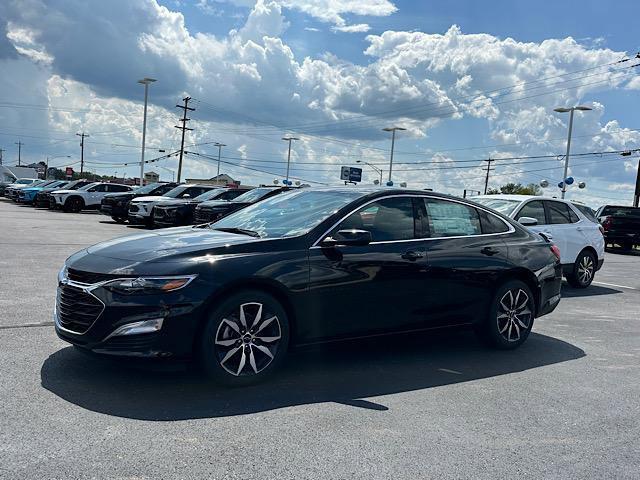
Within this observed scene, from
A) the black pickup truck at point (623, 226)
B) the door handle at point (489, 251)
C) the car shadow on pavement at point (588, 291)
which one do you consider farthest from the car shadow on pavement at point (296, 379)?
the black pickup truck at point (623, 226)

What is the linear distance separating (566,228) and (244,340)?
8.17 metres

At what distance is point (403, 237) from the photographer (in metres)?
5.54

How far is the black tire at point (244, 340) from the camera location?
4.41m

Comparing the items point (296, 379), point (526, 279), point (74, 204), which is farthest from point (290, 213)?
point (74, 204)

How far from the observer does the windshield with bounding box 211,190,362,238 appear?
5.13 m

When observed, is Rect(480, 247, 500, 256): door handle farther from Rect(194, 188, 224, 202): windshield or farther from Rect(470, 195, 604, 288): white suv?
Rect(194, 188, 224, 202): windshield

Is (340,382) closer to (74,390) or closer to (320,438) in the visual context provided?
(320,438)

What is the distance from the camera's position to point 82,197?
28.8 meters

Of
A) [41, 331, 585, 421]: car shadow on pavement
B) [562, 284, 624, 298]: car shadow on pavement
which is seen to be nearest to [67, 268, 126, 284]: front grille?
[41, 331, 585, 421]: car shadow on pavement

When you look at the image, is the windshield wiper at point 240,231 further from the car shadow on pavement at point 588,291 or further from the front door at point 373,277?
the car shadow on pavement at point 588,291

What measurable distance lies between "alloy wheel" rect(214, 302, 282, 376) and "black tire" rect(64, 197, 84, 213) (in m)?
26.7

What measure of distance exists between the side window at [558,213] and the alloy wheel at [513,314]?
16.5ft

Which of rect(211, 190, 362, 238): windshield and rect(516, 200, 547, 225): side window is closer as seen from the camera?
rect(211, 190, 362, 238): windshield

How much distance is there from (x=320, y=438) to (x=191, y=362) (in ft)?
3.95
